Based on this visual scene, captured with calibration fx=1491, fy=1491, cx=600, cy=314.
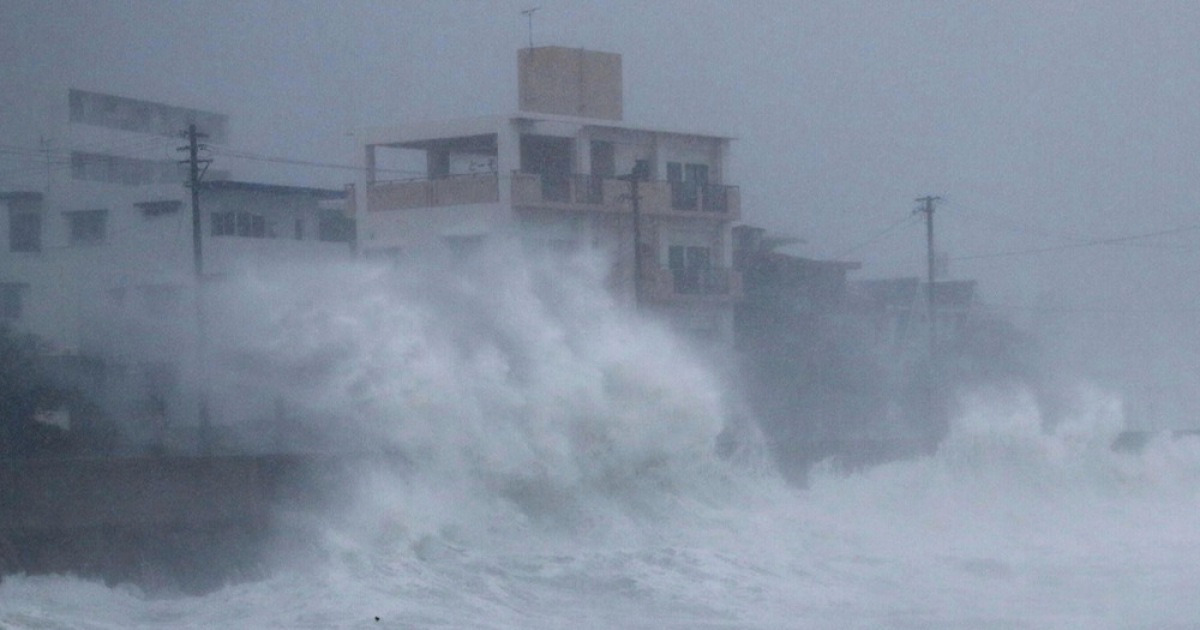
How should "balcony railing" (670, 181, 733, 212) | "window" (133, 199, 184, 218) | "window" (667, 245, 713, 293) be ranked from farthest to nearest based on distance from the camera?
1. "balcony railing" (670, 181, 733, 212)
2. "window" (667, 245, 713, 293)
3. "window" (133, 199, 184, 218)

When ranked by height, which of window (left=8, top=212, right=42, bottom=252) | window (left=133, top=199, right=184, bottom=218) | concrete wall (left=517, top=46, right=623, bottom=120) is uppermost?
concrete wall (left=517, top=46, right=623, bottom=120)

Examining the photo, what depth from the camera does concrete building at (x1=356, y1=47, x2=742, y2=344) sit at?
31.4 metres

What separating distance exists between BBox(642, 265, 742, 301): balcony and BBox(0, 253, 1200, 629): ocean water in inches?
396

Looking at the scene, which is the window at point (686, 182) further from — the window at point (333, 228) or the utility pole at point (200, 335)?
the utility pole at point (200, 335)

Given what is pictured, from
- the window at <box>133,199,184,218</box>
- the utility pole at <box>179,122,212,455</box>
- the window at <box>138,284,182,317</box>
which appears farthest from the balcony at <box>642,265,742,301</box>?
the utility pole at <box>179,122,212,455</box>

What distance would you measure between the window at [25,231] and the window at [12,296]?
A: 1.79 m

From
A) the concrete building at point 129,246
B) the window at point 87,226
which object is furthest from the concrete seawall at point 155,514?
the window at point 87,226

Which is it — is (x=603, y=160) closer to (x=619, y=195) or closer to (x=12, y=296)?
(x=619, y=195)

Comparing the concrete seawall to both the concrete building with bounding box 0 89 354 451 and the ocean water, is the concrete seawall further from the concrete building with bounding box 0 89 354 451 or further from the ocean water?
the concrete building with bounding box 0 89 354 451

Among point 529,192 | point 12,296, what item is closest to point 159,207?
point 12,296

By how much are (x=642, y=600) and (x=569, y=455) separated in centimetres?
393

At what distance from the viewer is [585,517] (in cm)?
1706

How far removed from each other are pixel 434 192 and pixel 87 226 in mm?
7516

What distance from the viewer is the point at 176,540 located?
45.0ft
